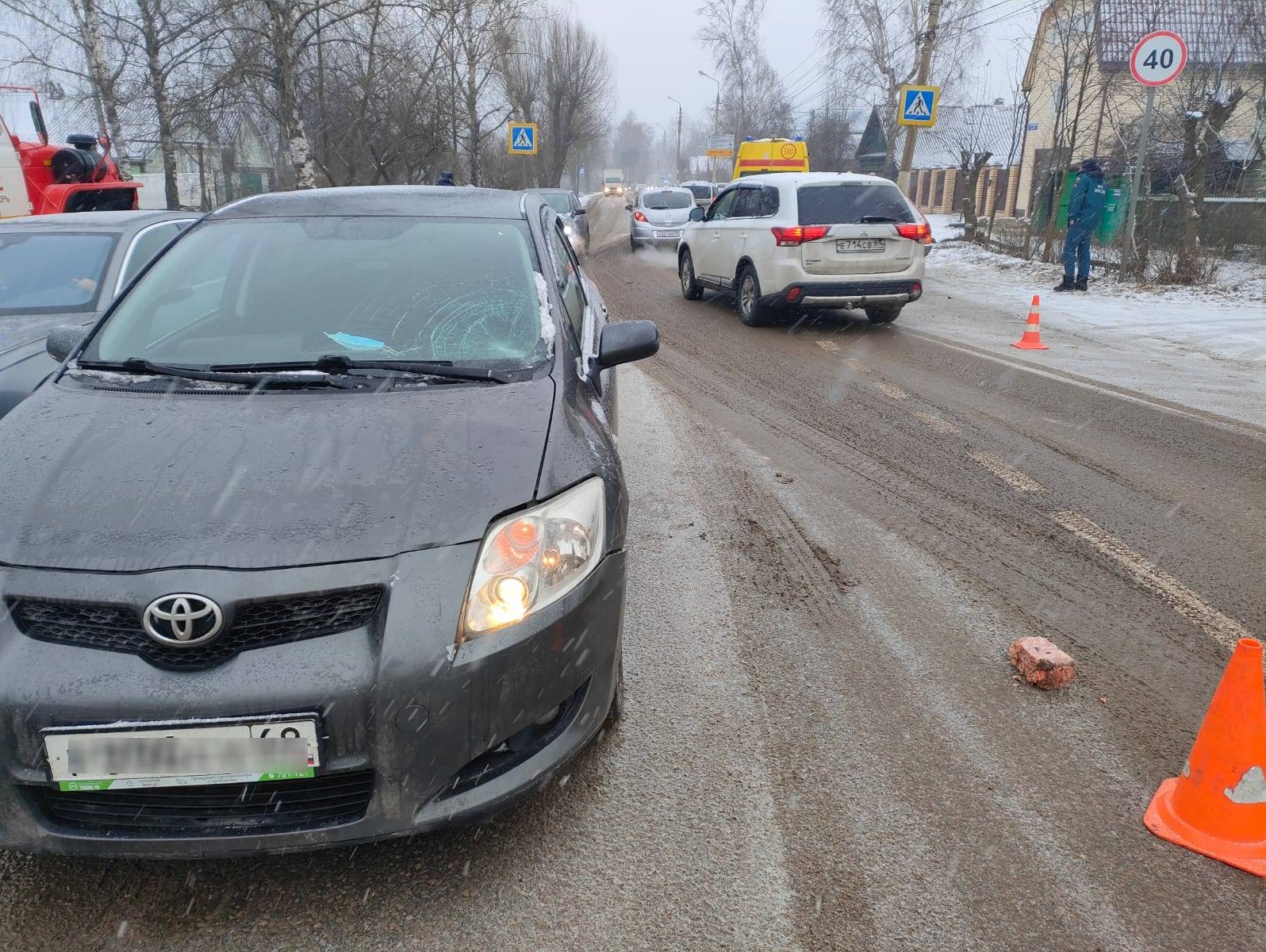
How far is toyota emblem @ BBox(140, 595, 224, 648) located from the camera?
6.51 ft

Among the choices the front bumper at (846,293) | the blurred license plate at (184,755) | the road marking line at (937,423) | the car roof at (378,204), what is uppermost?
the car roof at (378,204)

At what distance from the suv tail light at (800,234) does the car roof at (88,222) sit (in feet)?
20.4

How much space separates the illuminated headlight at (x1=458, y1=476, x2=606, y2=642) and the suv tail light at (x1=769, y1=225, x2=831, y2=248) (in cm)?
826

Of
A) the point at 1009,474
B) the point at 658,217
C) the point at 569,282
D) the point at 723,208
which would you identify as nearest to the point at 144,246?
the point at 569,282

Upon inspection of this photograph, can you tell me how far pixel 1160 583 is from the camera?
13.3 feet

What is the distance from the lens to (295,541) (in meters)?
2.13

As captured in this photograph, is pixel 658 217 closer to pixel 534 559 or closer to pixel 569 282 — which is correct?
pixel 569 282

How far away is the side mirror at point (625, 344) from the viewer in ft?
11.4

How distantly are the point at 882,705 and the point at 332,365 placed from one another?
215 centimetres

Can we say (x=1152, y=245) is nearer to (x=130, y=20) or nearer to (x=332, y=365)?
(x=332, y=365)

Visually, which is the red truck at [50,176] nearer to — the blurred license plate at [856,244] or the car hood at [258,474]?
the blurred license plate at [856,244]

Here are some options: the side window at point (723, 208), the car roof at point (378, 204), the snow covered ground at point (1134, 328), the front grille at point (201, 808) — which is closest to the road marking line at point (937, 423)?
the snow covered ground at point (1134, 328)

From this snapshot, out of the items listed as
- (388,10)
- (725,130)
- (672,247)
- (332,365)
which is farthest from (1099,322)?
(725,130)

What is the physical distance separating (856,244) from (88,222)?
24.1ft
